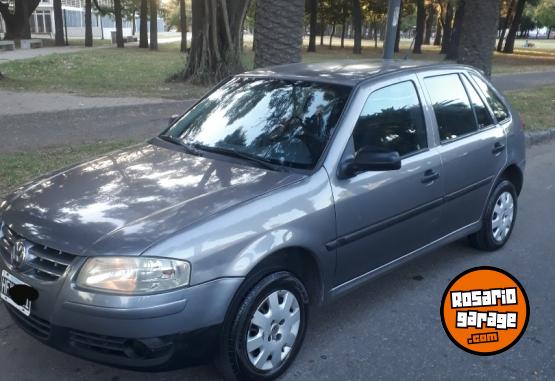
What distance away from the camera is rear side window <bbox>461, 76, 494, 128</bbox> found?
4.91m

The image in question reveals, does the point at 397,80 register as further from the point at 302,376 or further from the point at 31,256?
the point at 31,256

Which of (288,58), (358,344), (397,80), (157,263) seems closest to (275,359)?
(358,344)

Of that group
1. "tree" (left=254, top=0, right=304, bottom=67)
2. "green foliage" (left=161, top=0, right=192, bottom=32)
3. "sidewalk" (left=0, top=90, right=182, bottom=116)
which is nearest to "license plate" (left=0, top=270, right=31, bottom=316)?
"tree" (left=254, top=0, right=304, bottom=67)

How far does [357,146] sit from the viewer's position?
376cm

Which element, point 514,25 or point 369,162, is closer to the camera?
point 369,162

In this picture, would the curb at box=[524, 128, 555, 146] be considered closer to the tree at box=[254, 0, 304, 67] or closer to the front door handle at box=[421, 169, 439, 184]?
the tree at box=[254, 0, 304, 67]

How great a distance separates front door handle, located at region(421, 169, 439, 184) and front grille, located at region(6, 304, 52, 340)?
101 inches

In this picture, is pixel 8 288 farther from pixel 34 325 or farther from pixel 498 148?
pixel 498 148

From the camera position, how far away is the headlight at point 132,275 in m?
2.77

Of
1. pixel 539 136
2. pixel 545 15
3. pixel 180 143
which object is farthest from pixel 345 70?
pixel 545 15

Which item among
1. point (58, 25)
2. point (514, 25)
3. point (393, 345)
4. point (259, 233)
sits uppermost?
point (514, 25)

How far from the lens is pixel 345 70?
4.30m

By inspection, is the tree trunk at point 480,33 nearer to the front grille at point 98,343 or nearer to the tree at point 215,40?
the tree at point 215,40

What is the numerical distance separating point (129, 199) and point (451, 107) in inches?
104
